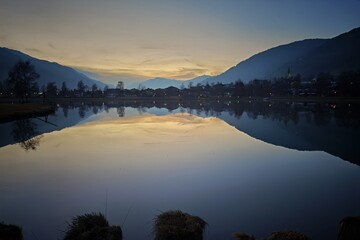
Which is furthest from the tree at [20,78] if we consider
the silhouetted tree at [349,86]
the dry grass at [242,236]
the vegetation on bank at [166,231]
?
the silhouetted tree at [349,86]

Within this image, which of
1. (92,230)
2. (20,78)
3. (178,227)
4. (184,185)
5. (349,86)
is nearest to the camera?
(92,230)

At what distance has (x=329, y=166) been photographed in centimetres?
2094

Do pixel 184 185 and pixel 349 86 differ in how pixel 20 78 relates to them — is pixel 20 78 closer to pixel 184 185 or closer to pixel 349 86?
pixel 184 185

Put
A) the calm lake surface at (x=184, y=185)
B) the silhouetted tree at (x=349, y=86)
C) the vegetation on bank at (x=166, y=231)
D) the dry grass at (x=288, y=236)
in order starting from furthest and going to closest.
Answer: the silhouetted tree at (x=349, y=86)
the calm lake surface at (x=184, y=185)
the vegetation on bank at (x=166, y=231)
the dry grass at (x=288, y=236)

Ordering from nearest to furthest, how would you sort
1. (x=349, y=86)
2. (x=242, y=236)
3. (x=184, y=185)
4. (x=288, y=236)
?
(x=288, y=236) < (x=242, y=236) < (x=184, y=185) < (x=349, y=86)

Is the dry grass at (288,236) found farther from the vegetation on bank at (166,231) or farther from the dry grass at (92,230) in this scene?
the dry grass at (92,230)

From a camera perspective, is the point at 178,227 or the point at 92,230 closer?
the point at 92,230

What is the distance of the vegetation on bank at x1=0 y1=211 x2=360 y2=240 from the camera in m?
8.96

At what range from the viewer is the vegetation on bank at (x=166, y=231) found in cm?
896

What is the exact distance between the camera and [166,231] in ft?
31.2

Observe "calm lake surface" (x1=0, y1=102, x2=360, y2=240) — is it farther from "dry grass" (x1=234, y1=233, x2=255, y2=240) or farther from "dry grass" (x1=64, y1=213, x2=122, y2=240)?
"dry grass" (x1=64, y1=213, x2=122, y2=240)

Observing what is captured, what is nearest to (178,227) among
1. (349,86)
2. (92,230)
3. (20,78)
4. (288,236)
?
(92,230)

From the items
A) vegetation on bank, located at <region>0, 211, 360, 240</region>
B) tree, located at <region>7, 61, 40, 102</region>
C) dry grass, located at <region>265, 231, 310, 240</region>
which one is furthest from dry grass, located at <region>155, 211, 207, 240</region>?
tree, located at <region>7, 61, 40, 102</region>

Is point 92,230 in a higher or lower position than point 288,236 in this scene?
lower
